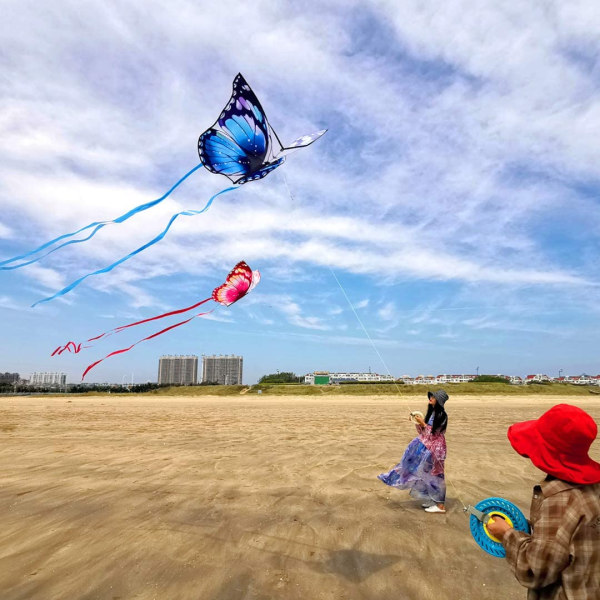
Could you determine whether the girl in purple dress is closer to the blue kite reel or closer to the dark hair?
the dark hair

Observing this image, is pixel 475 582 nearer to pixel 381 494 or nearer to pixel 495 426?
pixel 381 494

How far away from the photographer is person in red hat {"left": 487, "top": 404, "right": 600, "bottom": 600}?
6.04ft

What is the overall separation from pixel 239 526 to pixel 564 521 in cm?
428

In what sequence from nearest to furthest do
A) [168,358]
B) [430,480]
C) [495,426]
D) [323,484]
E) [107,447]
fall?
[430,480], [323,484], [107,447], [495,426], [168,358]

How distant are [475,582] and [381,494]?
267 centimetres

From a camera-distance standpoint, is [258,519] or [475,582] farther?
[258,519]

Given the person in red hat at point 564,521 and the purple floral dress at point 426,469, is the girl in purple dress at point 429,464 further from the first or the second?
the person in red hat at point 564,521

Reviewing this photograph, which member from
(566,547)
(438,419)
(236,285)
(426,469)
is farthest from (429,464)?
(236,285)

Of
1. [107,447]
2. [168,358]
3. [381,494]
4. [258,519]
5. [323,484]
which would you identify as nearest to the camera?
[258,519]

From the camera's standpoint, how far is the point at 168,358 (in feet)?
511

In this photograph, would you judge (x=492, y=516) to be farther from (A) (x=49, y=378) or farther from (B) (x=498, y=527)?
(A) (x=49, y=378)

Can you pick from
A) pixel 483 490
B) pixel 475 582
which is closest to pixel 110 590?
pixel 475 582

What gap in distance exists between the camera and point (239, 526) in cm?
520

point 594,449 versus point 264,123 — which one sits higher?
point 264,123
